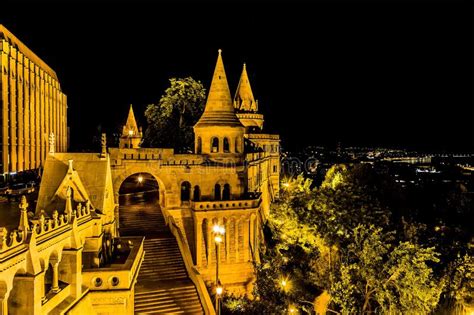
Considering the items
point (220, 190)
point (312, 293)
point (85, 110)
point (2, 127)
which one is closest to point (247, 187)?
point (220, 190)

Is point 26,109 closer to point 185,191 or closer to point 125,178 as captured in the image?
point 125,178

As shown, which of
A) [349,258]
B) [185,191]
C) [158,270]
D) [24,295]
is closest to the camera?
[24,295]

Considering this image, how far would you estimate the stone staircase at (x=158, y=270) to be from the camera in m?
23.4

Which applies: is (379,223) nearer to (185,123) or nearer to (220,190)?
(220,190)

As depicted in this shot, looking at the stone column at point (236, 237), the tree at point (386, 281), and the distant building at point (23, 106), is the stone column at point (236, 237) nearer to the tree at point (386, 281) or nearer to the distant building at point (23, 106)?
the tree at point (386, 281)

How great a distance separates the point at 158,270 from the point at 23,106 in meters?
28.3

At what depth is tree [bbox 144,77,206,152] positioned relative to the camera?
42438 millimetres

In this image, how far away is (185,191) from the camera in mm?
32062

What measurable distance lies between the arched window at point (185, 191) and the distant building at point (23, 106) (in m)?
19.4

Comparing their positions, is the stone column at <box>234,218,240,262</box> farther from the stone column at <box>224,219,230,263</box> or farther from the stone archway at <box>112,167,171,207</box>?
the stone archway at <box>112,167,171,207</box>

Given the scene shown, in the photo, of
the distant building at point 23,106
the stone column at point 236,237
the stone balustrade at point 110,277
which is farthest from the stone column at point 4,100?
the stone balustrade at point 110,277

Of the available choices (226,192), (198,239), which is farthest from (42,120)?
(198,239)

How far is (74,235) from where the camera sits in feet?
54.8

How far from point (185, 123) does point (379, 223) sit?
21.5 meters
